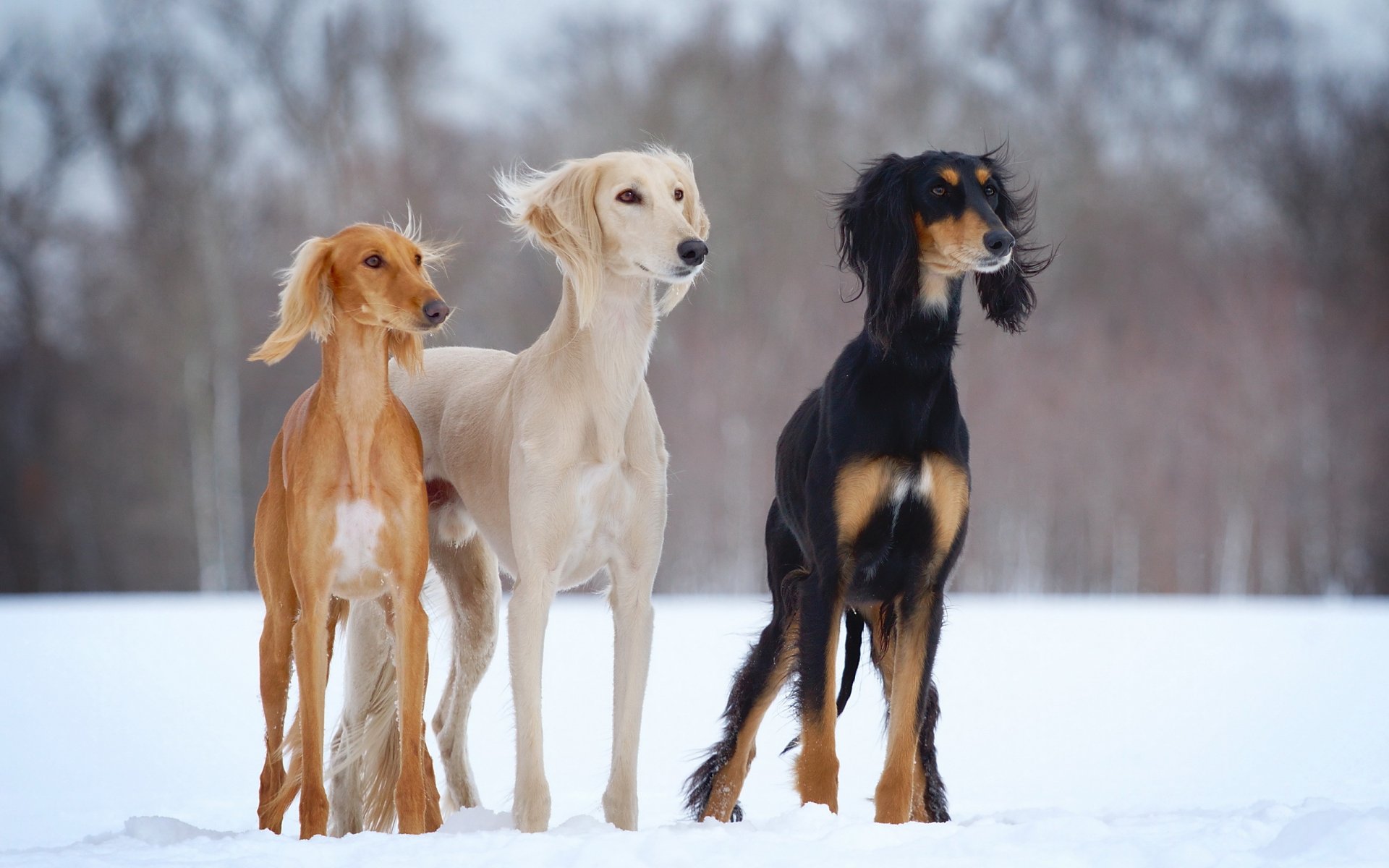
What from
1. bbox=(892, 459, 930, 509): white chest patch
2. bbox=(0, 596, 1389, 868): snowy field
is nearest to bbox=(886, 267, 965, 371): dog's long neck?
bbox=(892, 459, 930, 509): white chest patch

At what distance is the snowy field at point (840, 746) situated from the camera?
343 centimetres

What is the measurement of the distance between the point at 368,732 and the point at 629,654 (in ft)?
3.82

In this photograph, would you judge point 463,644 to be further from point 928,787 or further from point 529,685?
point 928,787

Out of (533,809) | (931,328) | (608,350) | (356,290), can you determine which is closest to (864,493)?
(931,328)

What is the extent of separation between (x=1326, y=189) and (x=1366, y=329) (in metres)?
2.00

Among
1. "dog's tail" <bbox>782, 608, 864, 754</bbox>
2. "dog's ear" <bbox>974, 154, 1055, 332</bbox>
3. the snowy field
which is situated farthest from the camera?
"dog's tail" <bbox>782, 608, 864, 754</bbox>

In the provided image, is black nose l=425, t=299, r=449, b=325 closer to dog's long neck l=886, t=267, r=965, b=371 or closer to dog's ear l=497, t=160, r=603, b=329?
dog's ear l=497, t=160, r=603, b=329

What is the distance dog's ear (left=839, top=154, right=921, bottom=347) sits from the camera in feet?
13.4

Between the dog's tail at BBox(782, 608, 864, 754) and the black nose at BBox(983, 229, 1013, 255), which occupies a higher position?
the black nose at BBox(983, 229, 1013, 255)

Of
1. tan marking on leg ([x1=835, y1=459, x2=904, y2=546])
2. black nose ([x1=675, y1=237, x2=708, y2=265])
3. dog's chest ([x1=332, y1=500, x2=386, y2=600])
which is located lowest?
dog's chest ([x1=332, y1=500, x2=386, y2=600])

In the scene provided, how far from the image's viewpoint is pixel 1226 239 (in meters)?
16.8

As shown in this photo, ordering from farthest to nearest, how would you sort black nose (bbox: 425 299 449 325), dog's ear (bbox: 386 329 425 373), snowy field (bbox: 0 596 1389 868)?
dog's ear (bbox: 386 329 425 373), black nose (bbox: 425 299 449 325), snowy field (bbox: 0 596 1389 868)

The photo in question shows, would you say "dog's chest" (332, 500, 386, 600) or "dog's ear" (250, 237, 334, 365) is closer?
"dog's chest" (332, 500, 386, 600)

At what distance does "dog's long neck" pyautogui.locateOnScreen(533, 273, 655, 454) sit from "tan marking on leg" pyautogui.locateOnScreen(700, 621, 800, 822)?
2.98 feet
